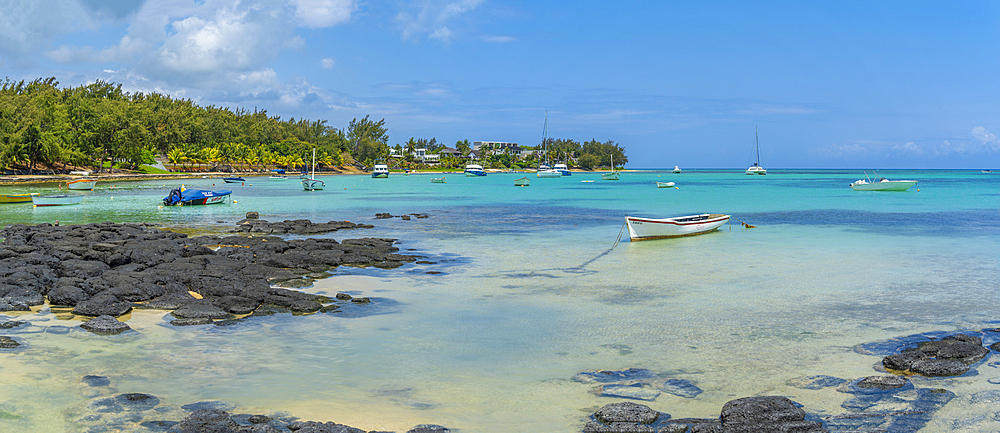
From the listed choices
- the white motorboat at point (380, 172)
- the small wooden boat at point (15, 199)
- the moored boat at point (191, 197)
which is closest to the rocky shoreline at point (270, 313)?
the moored boat at point (191, 197)

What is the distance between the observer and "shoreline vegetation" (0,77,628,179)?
76000 mm

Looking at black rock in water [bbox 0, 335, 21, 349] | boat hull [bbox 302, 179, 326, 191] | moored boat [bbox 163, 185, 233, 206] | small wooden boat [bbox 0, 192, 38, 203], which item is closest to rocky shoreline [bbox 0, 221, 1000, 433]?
black rock in water [bbox 0, 335, 21, 349]

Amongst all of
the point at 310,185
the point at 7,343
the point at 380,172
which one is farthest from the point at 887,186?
the point at 380,172

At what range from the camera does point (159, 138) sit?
107125 millimetres

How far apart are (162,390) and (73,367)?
5.80 ft

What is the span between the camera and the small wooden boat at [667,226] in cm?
2547

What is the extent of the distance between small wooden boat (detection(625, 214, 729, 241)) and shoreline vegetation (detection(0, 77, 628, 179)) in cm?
6964

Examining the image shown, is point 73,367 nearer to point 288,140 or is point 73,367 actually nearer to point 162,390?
point 162,390

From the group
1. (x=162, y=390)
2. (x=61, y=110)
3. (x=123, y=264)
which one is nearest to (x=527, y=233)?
(x=123, y=264)

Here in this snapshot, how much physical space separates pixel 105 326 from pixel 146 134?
93549 millimetres

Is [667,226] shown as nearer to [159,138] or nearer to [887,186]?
[887,186]

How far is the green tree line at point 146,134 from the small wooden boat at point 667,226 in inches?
2751

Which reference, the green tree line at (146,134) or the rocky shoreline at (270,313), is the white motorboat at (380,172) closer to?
the green tree line at (146,134)

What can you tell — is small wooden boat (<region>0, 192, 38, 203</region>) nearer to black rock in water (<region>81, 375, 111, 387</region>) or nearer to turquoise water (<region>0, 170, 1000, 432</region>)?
turquoise water (<region>0, 170, 1000, 432</region>)
